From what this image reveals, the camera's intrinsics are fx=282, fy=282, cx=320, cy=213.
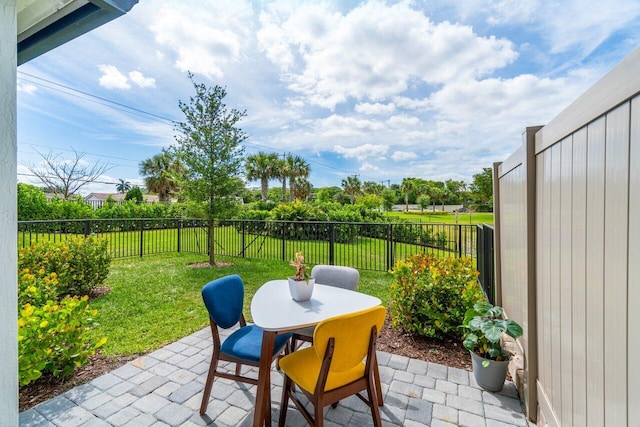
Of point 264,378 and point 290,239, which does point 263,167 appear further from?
point 264,378

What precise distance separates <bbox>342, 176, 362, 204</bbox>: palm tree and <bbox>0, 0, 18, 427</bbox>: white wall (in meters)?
35.2

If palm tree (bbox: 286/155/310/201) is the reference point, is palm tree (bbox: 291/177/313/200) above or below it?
below

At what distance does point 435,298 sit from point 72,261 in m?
4.99

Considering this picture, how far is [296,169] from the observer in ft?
84.0

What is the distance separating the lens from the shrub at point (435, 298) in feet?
9.18

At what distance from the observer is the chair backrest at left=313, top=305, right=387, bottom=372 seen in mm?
1461

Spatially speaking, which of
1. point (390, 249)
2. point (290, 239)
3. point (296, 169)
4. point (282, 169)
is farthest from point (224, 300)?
point (296, 169)

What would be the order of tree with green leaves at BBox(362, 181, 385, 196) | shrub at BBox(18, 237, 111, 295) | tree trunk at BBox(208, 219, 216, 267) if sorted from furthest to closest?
tree with green leaves at BBox(362, 181, 385, 196), tree trunk at BBox(208, 219, 216, 267), shrub at BBox(18, 237, 111, 295)

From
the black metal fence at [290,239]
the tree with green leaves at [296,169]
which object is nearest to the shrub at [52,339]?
the black metal fence at [290,239]

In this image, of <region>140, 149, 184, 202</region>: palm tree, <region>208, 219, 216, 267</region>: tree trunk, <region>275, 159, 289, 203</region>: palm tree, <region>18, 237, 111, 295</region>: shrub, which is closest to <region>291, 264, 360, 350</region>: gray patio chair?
<region>18, 237, 111, 295</region>: shrub

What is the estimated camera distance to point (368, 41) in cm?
427

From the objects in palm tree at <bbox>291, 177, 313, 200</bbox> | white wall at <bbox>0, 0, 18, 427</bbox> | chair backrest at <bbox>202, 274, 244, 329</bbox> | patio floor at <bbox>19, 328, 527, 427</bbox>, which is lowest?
patio floor at <bbox>19, 328, 527, 427</bbox>

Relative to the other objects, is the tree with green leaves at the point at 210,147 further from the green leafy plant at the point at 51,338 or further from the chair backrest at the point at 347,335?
the chair backrest at the point at 347,335

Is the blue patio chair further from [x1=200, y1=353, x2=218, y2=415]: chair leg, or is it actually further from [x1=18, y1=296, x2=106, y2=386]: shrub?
[x1=18, y1=296, x2=106, y2=386]: shrub
